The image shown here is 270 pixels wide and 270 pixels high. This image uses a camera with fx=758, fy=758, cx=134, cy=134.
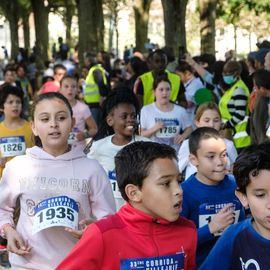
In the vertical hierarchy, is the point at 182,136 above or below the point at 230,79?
below

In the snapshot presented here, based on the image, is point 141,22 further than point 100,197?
Yes

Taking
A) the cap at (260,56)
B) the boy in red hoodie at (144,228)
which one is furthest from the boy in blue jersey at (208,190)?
the cap at (260,56)

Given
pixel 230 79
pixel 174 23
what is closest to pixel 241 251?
pixel 230 79

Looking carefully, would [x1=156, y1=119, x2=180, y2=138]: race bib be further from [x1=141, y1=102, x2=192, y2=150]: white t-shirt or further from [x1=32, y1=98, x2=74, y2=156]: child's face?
[x1=32, y1=98, x2=74, y2=156]: child's face

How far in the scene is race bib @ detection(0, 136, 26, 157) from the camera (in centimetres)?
720

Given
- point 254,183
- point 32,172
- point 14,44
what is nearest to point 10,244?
point 32,172

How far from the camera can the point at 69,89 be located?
32.6 feet

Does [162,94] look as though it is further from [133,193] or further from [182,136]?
[133,193]

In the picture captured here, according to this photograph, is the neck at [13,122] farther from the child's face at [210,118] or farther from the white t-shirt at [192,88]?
the white t-shirt at [192,88]

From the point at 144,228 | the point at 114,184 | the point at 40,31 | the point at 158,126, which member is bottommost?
the point at 114,184

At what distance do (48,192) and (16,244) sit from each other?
0.35 metres

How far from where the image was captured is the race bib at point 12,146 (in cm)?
720

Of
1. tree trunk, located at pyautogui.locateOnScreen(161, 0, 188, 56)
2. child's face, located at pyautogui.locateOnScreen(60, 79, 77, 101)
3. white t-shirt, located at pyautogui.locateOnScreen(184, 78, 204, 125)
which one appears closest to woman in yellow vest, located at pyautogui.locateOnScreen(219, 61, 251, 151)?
white t-shirt, located at pyautogui.locateOnScreen(184, 78, 204, 125)

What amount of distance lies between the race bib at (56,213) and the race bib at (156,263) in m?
0.91
